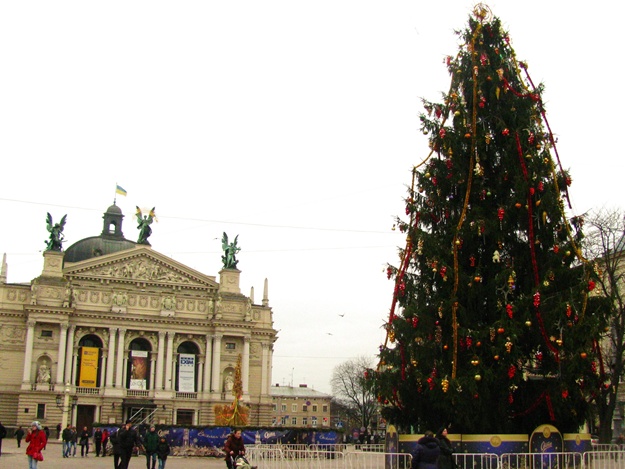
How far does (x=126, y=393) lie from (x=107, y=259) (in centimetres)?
1229

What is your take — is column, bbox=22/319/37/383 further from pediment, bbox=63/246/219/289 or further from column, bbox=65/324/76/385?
pediment, bbox=63/246/219/289

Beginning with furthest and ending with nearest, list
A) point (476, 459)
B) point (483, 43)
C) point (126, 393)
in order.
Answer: point (126, 393) < point (483, 43) < point (476, 459)

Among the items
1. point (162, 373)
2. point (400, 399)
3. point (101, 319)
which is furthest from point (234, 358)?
point (400, 399)

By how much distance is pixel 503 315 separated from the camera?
20.1 m

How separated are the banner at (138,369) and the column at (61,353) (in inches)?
242

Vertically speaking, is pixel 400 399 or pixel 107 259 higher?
pixel 107 259

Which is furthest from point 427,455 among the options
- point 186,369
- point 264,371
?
point 264,371

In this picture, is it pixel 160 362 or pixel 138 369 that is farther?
pixel 160 362

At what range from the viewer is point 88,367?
70.4m

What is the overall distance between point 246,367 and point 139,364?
9.83 m

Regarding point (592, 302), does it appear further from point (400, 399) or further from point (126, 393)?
point (126, 393)

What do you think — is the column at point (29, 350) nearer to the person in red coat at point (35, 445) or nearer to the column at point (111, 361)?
the column at point (111, 361)

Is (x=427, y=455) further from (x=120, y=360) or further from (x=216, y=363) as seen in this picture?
(x=216, y=363)

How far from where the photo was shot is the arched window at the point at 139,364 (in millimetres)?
71562
